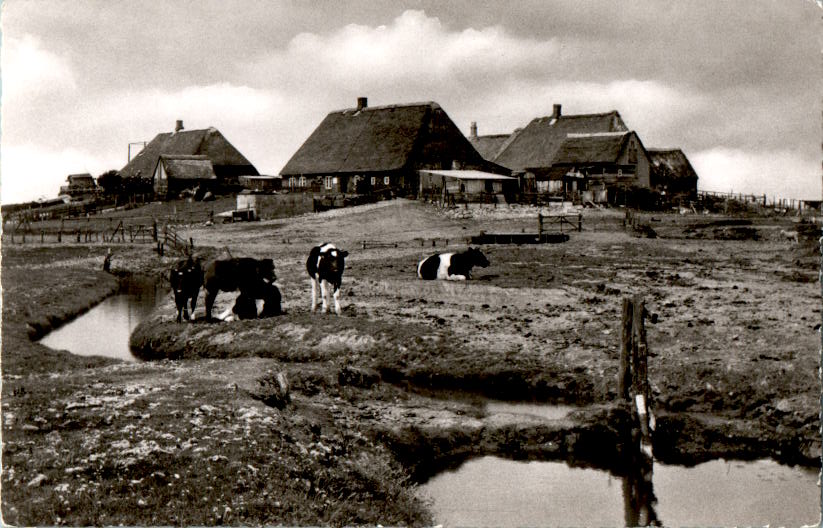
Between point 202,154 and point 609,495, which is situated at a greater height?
point 202,154

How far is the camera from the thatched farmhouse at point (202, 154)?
2840 inches

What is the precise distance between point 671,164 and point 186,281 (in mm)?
53637

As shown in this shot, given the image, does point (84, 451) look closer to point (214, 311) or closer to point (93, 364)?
point (93, 364)

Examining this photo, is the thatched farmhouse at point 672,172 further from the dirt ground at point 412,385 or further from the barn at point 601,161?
the dirt ground at point 412,385

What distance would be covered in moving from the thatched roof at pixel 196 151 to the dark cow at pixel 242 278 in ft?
180

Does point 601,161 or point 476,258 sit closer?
point 476,258

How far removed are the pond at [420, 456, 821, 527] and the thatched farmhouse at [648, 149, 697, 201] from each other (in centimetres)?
5467

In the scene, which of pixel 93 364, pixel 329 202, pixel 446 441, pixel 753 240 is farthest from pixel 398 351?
pixel 329 202

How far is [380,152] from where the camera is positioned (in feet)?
192

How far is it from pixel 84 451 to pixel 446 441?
5.15 metres

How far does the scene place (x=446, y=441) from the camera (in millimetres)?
11992

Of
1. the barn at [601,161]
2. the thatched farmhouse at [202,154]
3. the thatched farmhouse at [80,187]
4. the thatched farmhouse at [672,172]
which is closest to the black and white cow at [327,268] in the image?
the barn at [601,161]

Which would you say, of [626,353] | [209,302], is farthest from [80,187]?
[626,353]

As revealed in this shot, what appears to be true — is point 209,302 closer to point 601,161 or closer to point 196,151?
point 601,161
